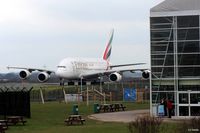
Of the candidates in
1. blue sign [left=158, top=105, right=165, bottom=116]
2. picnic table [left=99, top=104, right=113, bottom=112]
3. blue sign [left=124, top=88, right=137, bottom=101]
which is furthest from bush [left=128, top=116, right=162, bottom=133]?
blue sign [left=124, top=88, right=137, bottom=101]

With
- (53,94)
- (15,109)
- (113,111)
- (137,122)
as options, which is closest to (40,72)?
(53,94)

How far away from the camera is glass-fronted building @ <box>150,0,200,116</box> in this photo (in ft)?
126

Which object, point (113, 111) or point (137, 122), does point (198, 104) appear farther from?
point (137, 122)

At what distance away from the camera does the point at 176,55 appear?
39094mm

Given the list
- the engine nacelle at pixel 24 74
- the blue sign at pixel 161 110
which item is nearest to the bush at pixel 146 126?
the blue sign at pixel 161 110

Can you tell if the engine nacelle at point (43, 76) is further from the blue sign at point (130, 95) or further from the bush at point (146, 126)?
the bush at point (146, 126)

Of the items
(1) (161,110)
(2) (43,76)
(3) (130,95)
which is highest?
(2) (43,76)

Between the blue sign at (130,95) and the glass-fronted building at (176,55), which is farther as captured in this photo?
the blue sign at (130,95)

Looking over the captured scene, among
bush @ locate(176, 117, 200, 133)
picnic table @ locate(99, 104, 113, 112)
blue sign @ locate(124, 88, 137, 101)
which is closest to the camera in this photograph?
bush @ locate(176, 117, 200, 133)

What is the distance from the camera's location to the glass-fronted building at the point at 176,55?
38531mm

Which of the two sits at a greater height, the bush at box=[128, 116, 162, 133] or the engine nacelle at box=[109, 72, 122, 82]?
the engine nacelle at box=[109, 72, 122, 82]

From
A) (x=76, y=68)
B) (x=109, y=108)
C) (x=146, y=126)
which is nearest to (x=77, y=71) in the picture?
(x=76, y=68)

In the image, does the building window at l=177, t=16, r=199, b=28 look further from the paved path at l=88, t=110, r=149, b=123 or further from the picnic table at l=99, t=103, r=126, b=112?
the picnic table at l=99, t=103, r=126, b=112

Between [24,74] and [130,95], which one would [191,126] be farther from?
[24,74]
